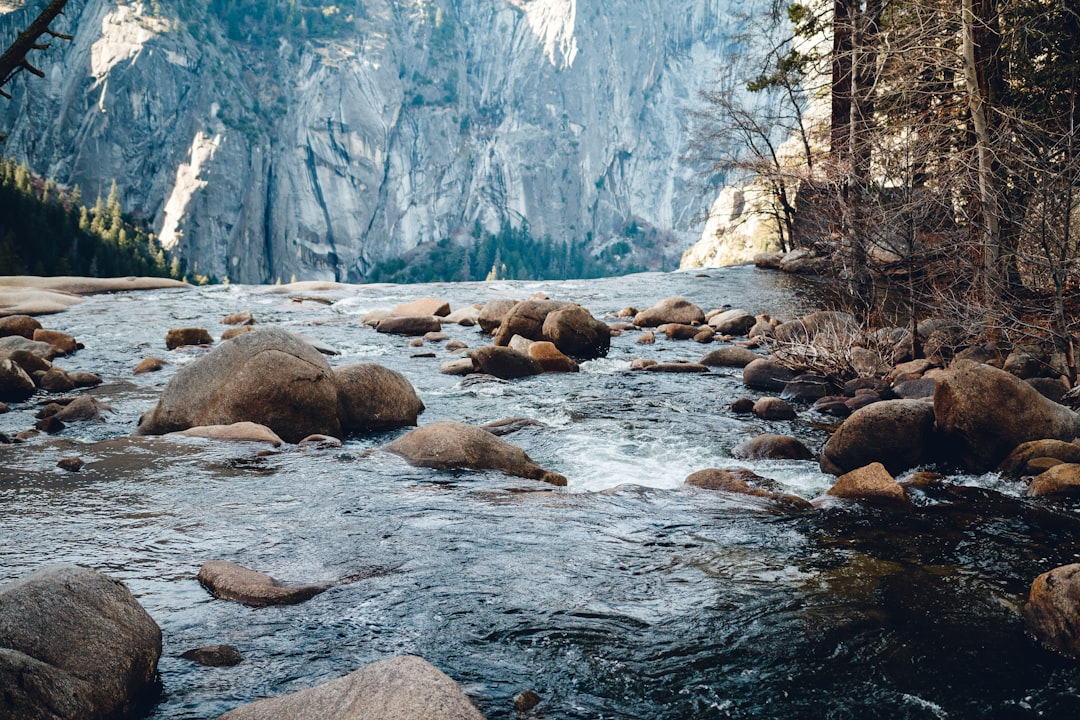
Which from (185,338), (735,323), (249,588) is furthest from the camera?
(735,323)

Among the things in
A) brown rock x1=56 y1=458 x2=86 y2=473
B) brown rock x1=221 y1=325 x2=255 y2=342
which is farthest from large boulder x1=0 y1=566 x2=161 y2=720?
brown rock x1=221 y1=325 x2=255 y2=342

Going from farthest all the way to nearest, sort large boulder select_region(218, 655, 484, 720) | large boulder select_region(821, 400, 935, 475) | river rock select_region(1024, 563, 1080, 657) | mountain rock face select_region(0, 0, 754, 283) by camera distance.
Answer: mountain rock face select_region(0, 0, 754, 283), large boulder select_region(821, 400, 935, 475), river rock select_region(1024, 563, 1080, 657), large boulder select_region(218, 655, 484, 720)

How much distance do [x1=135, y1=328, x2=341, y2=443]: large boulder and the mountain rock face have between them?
81845mm

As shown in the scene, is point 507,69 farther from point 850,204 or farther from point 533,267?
point 850,204

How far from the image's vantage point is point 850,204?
1382 cm

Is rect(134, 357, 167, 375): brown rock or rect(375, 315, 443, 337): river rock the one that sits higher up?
rect(375, 315, 443, 337): river rock

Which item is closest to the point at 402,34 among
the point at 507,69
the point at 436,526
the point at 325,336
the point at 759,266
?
the point at 507,69

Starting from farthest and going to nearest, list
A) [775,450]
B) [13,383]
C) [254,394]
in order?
[13,383], [254,394], [775,450]

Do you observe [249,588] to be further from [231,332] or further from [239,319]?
[239,319]

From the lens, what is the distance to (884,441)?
8.02 m

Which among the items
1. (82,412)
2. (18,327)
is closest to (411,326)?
(18,327)

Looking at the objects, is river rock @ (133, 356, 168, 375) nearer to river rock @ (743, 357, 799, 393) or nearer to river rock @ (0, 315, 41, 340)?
river rock @ (0, 315, 41, 340)

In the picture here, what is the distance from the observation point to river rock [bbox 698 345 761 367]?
14414 mm

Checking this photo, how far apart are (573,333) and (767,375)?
4360mm
